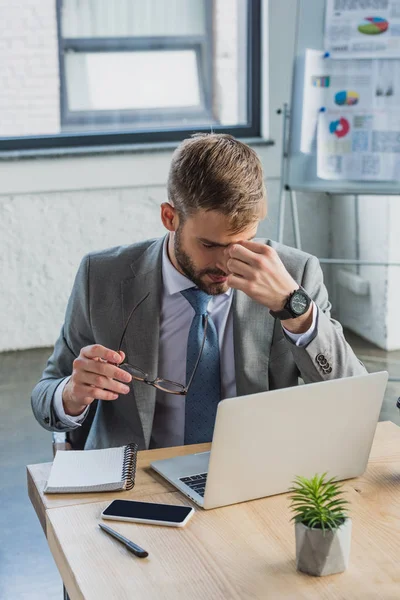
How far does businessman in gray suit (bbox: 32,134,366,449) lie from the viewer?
1.84m

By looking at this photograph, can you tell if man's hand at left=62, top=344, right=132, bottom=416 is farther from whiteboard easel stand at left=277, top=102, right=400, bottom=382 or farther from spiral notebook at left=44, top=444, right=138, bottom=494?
whiteboard easel stand at left=277, top=102, right=400, bottom=382

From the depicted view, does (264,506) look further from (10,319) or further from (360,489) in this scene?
(10,319)

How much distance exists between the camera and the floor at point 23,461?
8.66 ft

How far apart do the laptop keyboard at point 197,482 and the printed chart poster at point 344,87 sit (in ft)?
9.01

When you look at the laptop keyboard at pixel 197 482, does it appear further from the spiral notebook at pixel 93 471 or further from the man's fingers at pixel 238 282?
the man's fingers at pixel 238 282

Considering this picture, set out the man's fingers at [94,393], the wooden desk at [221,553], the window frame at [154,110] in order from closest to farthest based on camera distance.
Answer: the wooden desk at [221,553] < the man's fingers at [94,393] < the window frame at [154,110]

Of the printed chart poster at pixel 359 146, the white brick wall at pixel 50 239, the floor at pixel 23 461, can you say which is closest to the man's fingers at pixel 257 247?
the floor at pixel 23 461

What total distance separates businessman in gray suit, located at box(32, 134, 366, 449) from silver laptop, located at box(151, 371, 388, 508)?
288 millimetres

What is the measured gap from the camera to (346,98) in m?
4.05

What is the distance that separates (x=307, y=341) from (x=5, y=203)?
3317 millimetres

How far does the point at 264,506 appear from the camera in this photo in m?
1.52

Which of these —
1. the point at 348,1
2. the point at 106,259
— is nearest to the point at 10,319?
the point at 348,1

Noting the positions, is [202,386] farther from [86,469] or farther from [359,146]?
[359,146]

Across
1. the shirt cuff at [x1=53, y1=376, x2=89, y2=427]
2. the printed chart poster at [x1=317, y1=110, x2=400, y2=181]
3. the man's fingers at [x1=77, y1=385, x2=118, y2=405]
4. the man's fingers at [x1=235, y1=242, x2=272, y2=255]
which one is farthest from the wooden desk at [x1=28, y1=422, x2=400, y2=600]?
the printed chart poster at [x1=317, y1=110, x2=400, y2=181]
